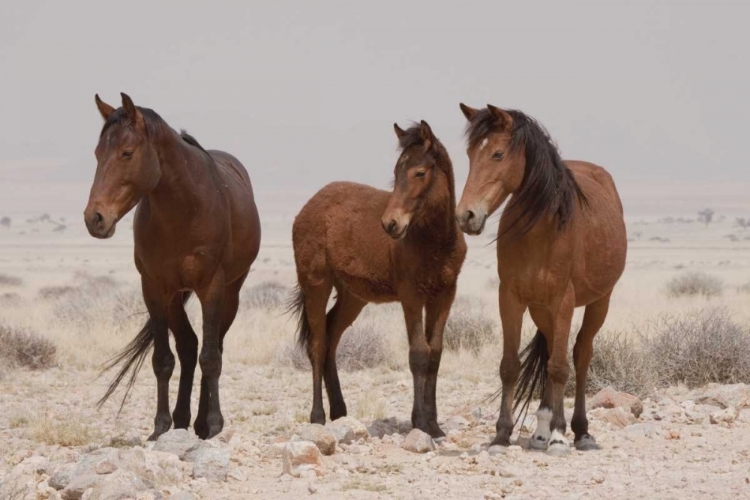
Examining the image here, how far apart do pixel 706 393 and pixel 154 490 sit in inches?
206

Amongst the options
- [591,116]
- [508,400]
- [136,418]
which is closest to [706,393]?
[508,400]

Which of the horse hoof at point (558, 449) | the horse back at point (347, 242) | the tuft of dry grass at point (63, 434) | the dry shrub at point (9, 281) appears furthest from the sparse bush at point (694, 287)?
the dry shrub at point (9, 281)

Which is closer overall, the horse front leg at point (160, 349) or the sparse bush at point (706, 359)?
the horse front leg at point (160, 349)

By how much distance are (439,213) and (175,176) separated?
197 cm

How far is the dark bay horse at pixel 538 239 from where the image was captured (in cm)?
705

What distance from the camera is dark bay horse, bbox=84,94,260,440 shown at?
23.9ft

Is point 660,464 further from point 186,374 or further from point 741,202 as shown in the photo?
point 741,202

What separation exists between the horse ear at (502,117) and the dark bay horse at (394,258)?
80 cm

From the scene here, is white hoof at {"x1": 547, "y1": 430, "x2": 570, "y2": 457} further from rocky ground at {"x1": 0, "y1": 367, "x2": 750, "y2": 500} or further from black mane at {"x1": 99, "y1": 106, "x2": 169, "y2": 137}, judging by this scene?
black mane at {"x1": 99, "y1": 106, "x2": 169, "y2": 137}

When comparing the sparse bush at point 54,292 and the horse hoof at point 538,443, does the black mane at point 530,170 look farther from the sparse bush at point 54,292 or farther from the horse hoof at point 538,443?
the sparse bush at point 54,292

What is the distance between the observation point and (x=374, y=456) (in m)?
7.37

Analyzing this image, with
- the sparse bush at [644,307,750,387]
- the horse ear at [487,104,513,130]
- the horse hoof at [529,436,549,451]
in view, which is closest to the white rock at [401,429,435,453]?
the horse hoof at [529,436,549,451]

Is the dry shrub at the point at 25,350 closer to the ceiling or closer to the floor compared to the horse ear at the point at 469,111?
closer to the floor

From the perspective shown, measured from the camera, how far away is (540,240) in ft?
23.8
